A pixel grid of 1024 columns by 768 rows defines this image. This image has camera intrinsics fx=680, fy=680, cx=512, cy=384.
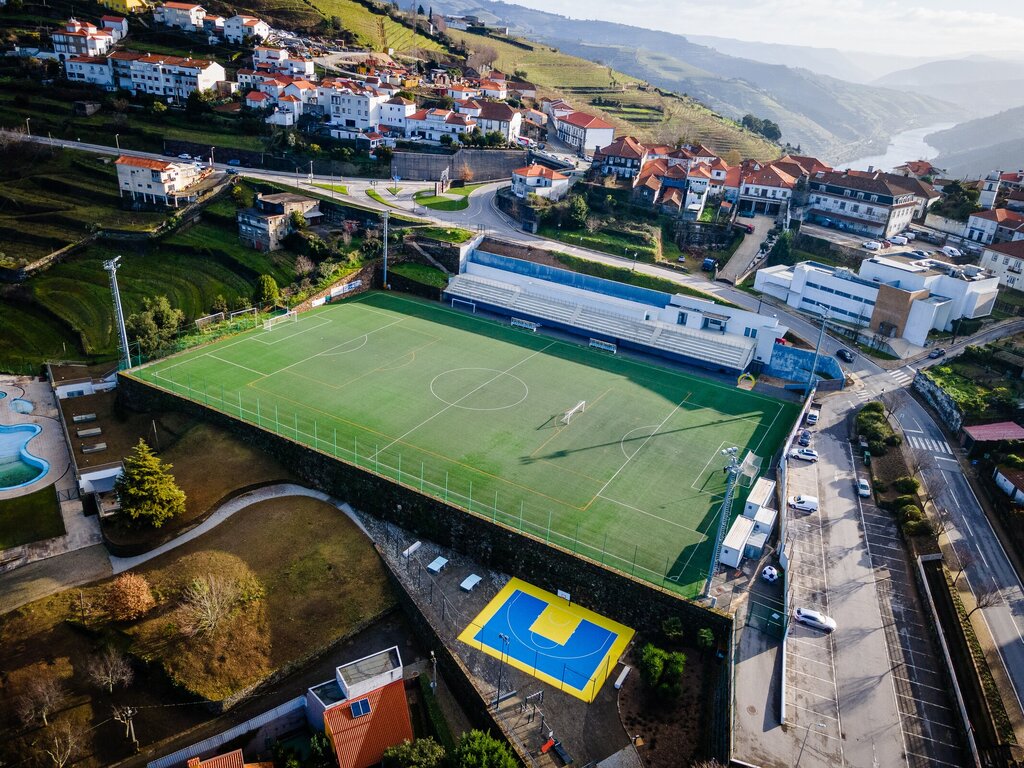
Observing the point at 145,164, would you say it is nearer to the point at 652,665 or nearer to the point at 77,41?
the point at 77,41

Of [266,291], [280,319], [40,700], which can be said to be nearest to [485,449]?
[40,700]

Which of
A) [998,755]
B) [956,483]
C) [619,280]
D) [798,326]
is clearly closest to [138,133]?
[619,280]

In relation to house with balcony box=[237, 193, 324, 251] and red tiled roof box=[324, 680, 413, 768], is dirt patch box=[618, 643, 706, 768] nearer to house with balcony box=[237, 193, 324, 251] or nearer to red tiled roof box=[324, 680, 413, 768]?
red tiled roof box=[324, 680, 413, 768]

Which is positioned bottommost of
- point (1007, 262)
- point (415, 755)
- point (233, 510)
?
point (233, 510)

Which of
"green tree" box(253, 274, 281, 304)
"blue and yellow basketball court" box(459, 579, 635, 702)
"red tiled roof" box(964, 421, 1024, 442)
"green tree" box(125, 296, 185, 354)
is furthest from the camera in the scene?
"green tree" box(253, 274, 281, 304)

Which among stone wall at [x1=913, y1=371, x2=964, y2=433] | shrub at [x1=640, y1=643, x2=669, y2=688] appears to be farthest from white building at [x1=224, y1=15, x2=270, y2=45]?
shrub at [x1=640, y1=643, x2=669, y2=688]

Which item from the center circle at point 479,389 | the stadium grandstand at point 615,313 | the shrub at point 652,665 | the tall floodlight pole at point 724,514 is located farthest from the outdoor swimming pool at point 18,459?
the tall floodlight pole at point 724,514

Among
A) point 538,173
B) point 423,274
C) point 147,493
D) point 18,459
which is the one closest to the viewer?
point 147,493
